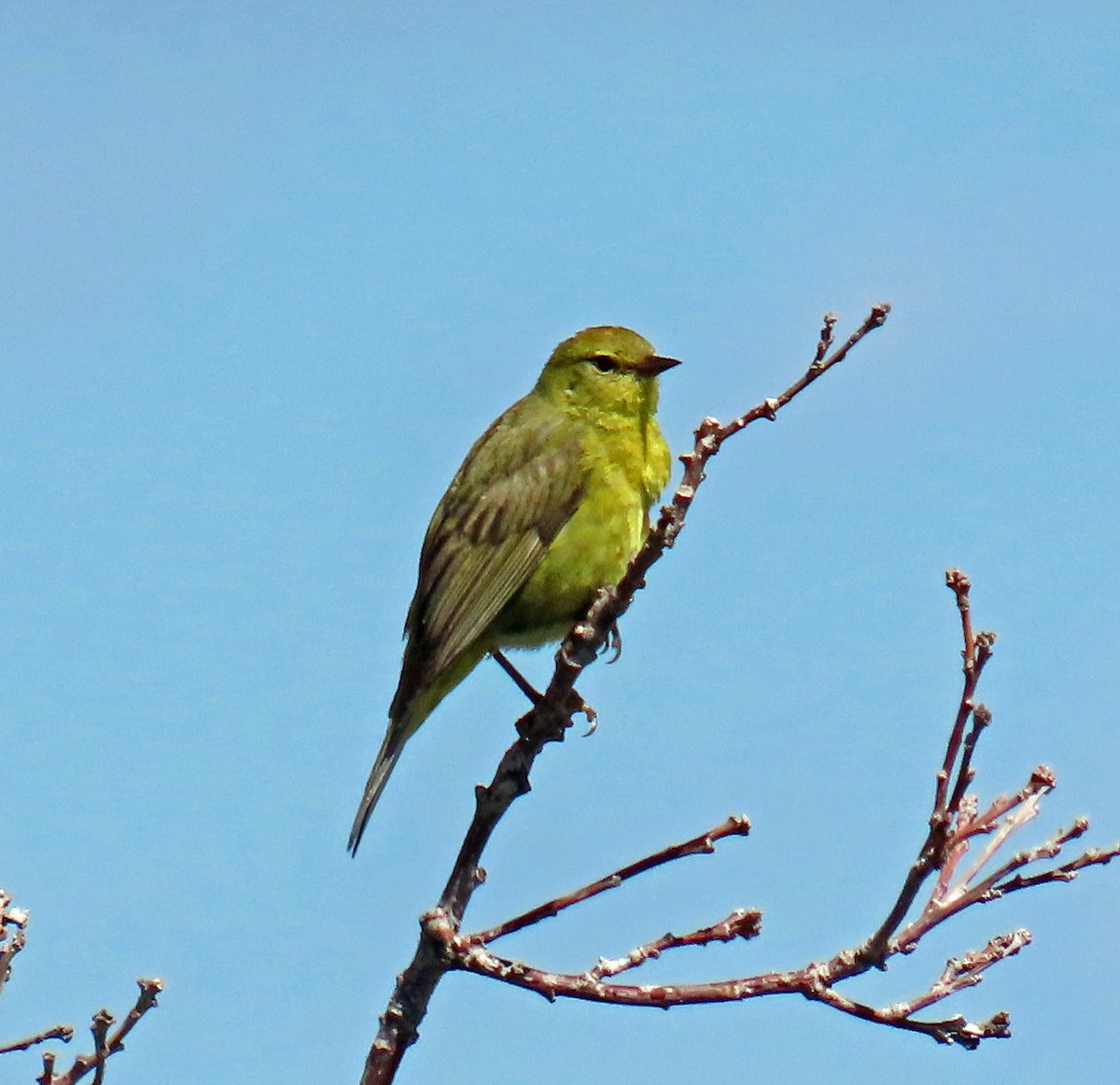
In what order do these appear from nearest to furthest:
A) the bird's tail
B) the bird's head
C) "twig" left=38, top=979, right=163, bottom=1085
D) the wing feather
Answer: "twig" left=38, top=979, right=163, bottom=1085 < the bird's tail < the wing feather < the bird's head

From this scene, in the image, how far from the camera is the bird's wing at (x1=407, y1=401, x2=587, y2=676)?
22.6 feet

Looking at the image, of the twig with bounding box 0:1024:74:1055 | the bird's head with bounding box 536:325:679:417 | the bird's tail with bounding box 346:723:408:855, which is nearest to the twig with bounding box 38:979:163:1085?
the twig with bounding box 0:1024:74:1055

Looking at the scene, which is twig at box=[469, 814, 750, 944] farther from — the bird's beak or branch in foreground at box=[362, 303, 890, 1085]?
the bird's beak

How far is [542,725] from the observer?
4.89 meters

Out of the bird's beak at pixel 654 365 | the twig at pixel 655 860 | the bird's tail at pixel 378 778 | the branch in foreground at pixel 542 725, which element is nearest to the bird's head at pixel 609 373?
the bird's beak at pixel 654 365

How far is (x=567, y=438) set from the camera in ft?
24.7

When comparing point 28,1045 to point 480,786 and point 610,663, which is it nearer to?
point 480,786

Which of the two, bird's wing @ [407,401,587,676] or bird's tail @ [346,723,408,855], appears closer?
bird's tail @ [346,723,408,855]

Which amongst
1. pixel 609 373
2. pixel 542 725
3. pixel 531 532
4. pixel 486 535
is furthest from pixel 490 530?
pixel 542 725

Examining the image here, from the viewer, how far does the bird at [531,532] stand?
22.4 feet

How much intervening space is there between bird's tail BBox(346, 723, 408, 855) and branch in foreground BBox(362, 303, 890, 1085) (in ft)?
4.56

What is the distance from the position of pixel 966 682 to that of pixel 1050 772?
0.43m

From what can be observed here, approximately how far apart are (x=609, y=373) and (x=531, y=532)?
1174 millimetres

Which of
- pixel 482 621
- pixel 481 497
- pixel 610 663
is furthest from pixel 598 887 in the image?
pixel 481 497
